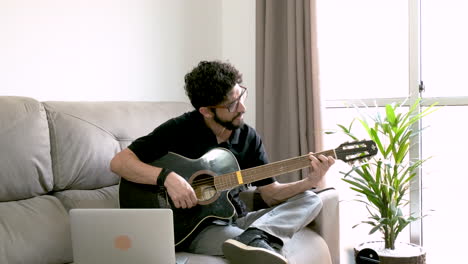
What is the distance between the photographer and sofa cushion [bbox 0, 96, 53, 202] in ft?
6.25

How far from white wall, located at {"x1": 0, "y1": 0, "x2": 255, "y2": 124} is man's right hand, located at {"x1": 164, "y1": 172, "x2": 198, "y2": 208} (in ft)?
3.24

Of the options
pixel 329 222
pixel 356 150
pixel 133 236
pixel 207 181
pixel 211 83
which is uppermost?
pixel 211 83

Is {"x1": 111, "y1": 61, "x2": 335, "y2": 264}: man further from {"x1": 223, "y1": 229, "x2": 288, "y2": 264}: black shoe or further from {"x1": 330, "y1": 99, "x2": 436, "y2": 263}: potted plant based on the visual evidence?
{"x1": 330, "y1": 99, "x2": 436, "y2": 263}: potted plant

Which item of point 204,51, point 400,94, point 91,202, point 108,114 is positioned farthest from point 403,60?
point 91,202

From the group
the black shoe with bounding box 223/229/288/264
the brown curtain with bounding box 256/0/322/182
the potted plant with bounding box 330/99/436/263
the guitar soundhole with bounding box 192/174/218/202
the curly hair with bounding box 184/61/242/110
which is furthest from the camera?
the brown curtain with bounding box 256/0/322/182

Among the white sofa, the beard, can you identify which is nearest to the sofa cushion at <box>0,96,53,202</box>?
the white sofa

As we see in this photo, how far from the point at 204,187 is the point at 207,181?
0.03 meters

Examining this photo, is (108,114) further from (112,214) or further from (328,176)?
(328,176)

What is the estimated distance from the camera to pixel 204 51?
139 inches

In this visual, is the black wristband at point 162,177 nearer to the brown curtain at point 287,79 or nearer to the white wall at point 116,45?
the white wall at point 116,45

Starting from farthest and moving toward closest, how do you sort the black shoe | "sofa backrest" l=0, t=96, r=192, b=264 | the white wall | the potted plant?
the potted plant → the white wall → "sofa backrest" l=0, t=96, r=192, b=264 → the black shoe

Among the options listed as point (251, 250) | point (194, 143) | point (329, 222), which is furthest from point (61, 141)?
point (329, 222)

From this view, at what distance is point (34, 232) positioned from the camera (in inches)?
74.6

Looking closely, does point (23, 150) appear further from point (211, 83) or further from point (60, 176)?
point (211, 83)
